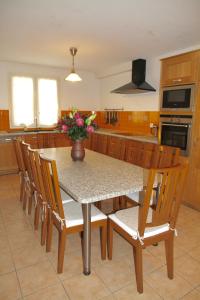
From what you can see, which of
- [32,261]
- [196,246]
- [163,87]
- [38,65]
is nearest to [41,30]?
[163,87]

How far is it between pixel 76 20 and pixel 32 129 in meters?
2.91

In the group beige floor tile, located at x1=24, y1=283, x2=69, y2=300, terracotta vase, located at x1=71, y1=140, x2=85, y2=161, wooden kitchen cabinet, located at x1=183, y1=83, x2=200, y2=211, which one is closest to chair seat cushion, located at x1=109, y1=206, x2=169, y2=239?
beige floor tile, located at x1=24, y1=283, x2=69, y2=300

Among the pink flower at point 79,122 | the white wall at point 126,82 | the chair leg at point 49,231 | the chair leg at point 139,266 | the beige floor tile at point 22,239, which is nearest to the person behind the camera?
the chair leg at point 139,266

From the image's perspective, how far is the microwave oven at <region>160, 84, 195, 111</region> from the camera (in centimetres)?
278

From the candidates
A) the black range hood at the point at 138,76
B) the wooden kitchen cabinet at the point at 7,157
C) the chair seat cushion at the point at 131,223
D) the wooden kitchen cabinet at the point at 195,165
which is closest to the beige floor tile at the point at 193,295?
the chair seat cushion at the point at 131,223

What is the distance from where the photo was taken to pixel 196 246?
2.06 meters

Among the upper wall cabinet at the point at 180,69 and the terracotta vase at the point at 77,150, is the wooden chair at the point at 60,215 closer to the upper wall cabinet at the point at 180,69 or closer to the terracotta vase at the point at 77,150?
the terracotta vase at the point at 77,150

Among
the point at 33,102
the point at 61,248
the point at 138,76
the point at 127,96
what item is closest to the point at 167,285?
the point at 61,248

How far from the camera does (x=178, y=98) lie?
2922mm

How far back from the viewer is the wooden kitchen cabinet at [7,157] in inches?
161

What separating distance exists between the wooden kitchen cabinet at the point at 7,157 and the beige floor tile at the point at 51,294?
3109 millimetres

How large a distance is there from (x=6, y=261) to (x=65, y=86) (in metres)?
4.01

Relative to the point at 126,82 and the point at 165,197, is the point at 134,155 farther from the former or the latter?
the point at 126,82

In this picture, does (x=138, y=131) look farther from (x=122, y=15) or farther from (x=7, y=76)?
(x=7, y=76)
